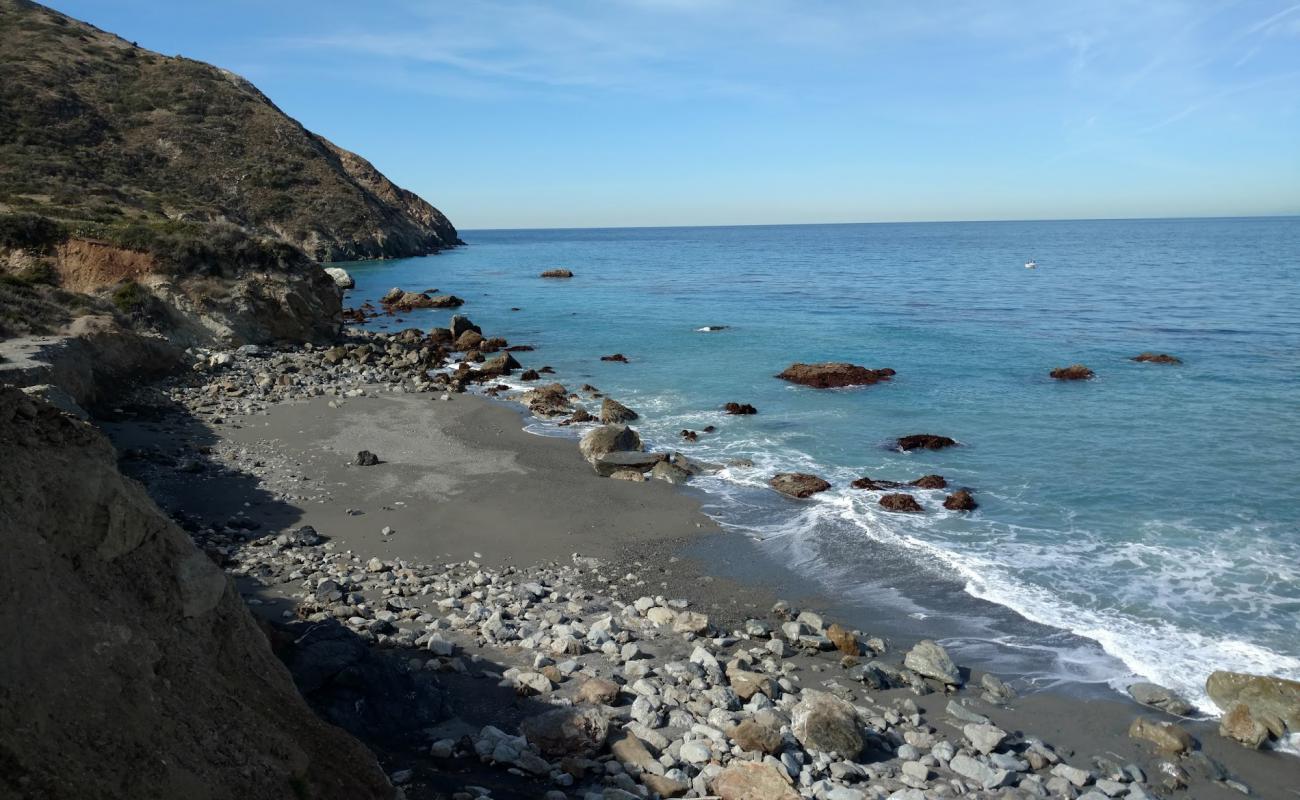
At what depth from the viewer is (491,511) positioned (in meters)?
17.7

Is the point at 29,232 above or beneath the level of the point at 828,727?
above

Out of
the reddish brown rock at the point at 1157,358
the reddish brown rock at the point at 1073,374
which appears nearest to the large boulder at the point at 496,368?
the reddish brown rock at the point at 1073,374

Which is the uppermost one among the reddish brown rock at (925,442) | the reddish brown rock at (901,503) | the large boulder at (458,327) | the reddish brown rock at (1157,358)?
the large boulder at (458,327)

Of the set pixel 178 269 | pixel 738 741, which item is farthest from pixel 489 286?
pixel 738 741

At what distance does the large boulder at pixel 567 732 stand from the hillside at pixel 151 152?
105ft

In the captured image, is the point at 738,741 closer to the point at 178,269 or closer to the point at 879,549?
the point at 879,549

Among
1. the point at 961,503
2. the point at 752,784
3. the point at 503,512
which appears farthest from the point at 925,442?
the point at 752,784

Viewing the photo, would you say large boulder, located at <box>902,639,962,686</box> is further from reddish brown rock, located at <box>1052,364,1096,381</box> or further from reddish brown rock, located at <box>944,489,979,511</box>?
reddish brown rock, located at <box>1052,364,1096,381</box>

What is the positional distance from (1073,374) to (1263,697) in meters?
23.4

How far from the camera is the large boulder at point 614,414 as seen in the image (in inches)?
1047

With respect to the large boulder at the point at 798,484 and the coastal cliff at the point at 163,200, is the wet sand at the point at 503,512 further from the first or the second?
the coastal cliff at the point at 163,200

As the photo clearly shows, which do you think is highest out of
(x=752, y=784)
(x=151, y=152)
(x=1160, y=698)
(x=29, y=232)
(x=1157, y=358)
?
(x=151, y=152)

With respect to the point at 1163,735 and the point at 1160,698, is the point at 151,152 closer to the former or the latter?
the point at 1160,698

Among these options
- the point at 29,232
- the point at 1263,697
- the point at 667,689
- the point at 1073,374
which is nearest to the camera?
the point at 667,689
